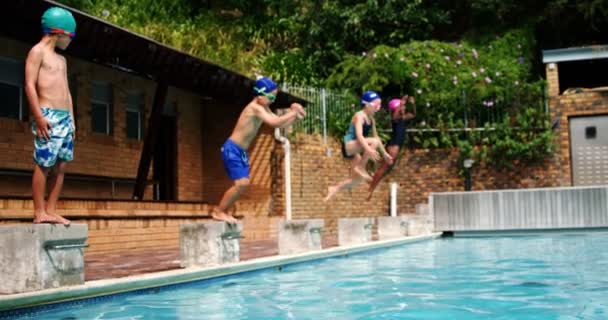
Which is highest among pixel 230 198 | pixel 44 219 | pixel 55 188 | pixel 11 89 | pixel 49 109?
pixel 11 89

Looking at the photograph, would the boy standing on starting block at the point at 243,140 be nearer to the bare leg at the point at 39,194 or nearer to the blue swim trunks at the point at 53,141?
the blue swim trunks at the point at 53,141

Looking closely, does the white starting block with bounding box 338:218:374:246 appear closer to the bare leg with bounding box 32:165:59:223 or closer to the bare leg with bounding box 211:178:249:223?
the bare leg with bounding box 211:178:249:223

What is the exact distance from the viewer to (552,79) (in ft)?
70.1

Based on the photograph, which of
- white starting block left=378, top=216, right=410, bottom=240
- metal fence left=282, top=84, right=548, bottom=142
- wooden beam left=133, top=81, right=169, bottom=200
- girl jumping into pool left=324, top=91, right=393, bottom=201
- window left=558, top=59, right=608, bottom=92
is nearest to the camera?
girl jumping into pool left=324, top=91, right=393, bottom=201

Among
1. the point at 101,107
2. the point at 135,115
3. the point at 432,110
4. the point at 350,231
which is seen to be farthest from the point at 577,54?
the point at 101,107

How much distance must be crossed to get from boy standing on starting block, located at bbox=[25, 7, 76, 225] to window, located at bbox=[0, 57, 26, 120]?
665 centimetres

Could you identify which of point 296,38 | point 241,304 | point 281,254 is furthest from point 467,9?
point 241,304

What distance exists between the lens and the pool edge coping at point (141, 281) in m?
5.69

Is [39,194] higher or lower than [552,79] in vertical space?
lower

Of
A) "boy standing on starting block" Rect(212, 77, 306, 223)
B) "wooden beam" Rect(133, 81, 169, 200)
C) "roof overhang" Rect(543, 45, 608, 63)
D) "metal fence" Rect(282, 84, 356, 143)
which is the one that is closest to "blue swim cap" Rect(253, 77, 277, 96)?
"boy standing on starting block" Rect(212, 77, 306, 223)

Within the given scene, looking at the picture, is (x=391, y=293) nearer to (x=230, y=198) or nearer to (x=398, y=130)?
(x=230, y=198)

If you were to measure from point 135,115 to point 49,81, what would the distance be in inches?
391

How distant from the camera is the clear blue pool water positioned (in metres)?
5.76

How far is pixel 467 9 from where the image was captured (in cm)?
2694
